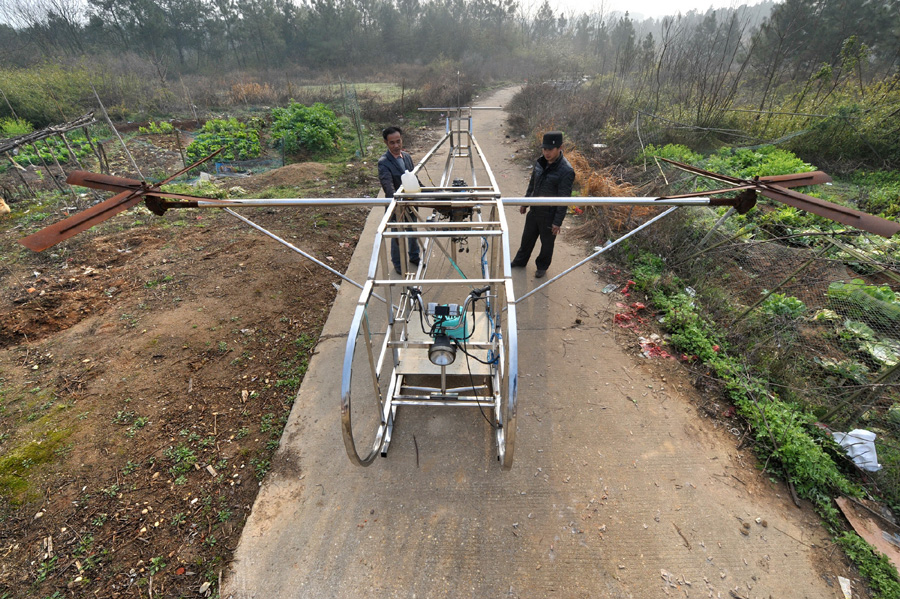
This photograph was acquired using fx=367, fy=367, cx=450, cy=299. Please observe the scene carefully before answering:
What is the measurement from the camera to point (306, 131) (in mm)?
10961

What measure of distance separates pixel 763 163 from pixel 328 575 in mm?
10955

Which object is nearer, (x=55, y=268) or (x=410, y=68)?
(x=55, y=268)

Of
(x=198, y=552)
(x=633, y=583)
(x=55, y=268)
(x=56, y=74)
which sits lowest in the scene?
(x=633, y=583)

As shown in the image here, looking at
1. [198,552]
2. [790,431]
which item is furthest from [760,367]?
[198,552]

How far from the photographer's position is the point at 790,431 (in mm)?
3047

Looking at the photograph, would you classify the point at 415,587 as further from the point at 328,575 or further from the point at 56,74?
the point at 56,74

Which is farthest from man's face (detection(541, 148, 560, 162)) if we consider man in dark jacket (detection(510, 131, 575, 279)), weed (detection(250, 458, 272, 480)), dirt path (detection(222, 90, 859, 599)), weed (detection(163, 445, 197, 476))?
weed (detection(163, 445, 197, 476))

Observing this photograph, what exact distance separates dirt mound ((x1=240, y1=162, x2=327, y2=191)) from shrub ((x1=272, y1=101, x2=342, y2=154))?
2.16m

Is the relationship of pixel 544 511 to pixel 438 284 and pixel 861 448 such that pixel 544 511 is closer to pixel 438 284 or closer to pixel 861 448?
pixel 438 284

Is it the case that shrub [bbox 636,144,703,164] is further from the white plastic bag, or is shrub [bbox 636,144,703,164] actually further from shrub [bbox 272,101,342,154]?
shrub [bbox 272,101,342,154]

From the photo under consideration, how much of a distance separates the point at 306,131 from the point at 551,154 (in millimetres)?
9194

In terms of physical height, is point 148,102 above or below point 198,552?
above

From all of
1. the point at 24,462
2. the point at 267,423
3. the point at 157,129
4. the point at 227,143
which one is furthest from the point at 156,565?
the point at 157,129

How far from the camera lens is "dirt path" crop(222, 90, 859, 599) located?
239 cm
